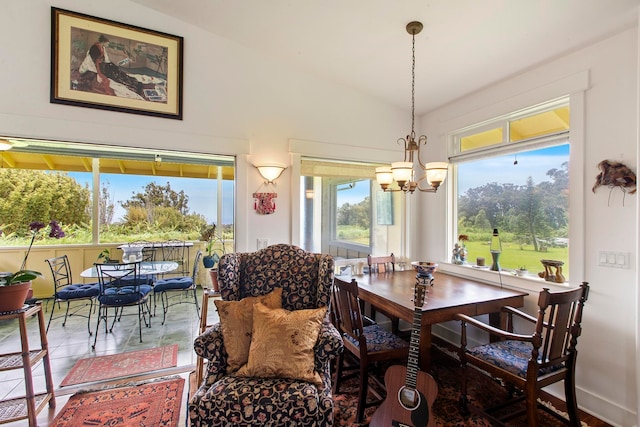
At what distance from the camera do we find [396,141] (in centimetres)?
365

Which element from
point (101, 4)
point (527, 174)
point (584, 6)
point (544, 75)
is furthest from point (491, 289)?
point (101, 4)

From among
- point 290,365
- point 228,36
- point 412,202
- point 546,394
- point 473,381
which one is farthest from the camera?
point 412,202

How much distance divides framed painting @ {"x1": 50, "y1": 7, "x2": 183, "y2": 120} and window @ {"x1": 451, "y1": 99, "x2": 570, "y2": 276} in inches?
119

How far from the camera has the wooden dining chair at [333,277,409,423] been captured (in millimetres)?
2020

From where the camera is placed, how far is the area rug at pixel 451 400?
2037mm

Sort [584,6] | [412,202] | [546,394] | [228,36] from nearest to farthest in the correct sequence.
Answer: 1. [584,6]
2. [546,394]
3. [228,36]
4. [412,202]

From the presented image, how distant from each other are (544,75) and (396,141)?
1532mm

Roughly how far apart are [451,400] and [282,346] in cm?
152

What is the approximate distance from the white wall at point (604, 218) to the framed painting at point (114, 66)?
3.24m

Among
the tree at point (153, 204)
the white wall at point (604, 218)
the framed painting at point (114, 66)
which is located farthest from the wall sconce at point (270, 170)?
the tree at point (153, 204)

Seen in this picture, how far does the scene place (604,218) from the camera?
2084 millimetres

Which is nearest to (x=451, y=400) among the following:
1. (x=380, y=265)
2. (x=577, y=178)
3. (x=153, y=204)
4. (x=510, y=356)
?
(x=510, y=356)

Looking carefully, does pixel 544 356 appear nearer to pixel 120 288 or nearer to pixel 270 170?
pixel 270 170

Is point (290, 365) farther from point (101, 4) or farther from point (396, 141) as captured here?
point (101, 4)
